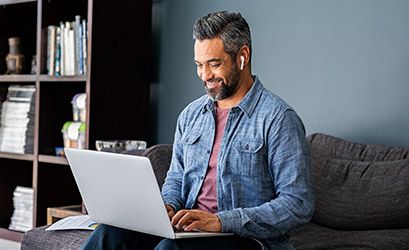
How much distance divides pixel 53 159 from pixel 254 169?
1.97 meters

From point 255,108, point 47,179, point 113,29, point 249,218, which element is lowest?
point 47,179

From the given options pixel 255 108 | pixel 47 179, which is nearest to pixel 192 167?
pixel 255 108

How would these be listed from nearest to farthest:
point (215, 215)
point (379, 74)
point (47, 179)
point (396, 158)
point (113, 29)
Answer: point (215, 215)
point (396, 158)
point (379, 74)
point (113, 29)
point (47, 179)

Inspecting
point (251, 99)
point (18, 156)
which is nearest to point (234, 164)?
point (251, 99)

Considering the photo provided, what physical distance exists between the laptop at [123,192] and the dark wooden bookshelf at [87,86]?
156 cm

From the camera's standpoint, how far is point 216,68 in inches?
93.4

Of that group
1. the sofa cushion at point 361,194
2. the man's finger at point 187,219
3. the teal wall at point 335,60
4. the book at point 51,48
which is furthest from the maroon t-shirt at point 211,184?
the book at point 51,48

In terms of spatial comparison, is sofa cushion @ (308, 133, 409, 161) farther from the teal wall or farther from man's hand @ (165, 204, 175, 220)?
man's hand @ (165, 204, 175, 220)

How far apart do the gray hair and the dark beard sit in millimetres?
56

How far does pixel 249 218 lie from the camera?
2162 mm

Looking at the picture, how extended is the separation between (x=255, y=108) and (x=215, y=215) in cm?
39

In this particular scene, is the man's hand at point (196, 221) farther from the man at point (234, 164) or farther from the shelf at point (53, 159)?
the shelf at point (53, 159)

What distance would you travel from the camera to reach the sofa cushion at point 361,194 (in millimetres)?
2836

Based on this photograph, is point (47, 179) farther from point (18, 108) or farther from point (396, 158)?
point (396, 158)
